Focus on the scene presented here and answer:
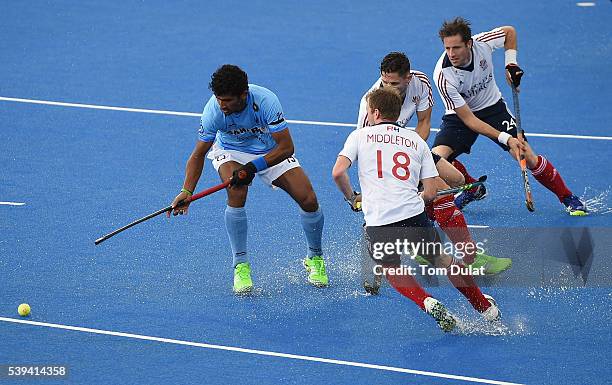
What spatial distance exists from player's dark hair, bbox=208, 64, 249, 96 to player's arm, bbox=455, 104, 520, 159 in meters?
1.94

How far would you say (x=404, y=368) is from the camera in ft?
20.3

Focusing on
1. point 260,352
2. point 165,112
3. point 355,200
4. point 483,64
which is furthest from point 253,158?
point 165,112

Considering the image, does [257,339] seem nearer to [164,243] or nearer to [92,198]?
[164,243]

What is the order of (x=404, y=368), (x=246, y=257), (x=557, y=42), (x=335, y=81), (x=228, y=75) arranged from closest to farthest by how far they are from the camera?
(x=404, y=368) → (x=228, y=75) → (x=246, y=257) → (x=335, y=81) → (x=557, y=42)

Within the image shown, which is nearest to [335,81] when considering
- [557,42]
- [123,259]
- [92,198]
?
→ [557,42]

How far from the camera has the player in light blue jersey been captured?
705 cm

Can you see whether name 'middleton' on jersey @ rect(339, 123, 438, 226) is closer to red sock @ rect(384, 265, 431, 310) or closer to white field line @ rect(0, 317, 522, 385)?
red sock @ rect(384, 265, 431, 310)

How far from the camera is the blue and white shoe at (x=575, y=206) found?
8.41 m

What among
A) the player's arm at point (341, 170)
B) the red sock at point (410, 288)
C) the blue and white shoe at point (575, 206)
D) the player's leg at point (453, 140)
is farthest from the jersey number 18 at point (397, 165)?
the blue and white shoe at point (575, 206)

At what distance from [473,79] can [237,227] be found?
220 centimetres

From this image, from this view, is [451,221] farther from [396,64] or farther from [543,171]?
[543,171]

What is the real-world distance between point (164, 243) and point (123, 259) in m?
0.41

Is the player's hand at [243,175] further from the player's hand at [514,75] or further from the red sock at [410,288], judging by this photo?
the player's hand at [514,75]

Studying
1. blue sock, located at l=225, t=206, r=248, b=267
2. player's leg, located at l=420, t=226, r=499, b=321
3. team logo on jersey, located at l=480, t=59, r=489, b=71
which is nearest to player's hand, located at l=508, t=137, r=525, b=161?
team logo on jersey, located at l=480, t=59, r=489, b=71
